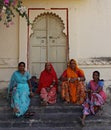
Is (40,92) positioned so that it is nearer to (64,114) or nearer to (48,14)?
(64,114)

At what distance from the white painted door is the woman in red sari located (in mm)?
924

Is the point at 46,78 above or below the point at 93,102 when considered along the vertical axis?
above

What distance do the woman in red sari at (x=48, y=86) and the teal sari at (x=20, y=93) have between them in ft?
1.37

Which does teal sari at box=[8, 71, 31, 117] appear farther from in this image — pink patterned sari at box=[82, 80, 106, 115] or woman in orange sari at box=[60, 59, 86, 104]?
pink patterned sari at box=[82, 80, 106, 115]

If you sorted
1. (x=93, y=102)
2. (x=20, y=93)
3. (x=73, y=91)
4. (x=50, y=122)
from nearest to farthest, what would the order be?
(x=50, y=122) → (x=93, y=102) → (x=20, y=93) → (x=73, y=91)

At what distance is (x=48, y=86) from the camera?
9.98 m

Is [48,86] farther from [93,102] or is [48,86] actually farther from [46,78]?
[93,102]

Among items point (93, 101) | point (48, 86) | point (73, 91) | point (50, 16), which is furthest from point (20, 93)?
point (50, 16)

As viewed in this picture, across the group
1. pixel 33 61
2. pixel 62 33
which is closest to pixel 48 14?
pixel 62 33

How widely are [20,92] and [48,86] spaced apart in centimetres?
91

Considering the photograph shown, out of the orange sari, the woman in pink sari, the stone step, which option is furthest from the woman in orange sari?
the stone step

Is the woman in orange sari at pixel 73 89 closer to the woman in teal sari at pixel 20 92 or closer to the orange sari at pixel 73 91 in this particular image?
the orange sari at pixel 73 91

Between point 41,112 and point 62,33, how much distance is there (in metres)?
Result: 2.74

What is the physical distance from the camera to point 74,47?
10797mm
